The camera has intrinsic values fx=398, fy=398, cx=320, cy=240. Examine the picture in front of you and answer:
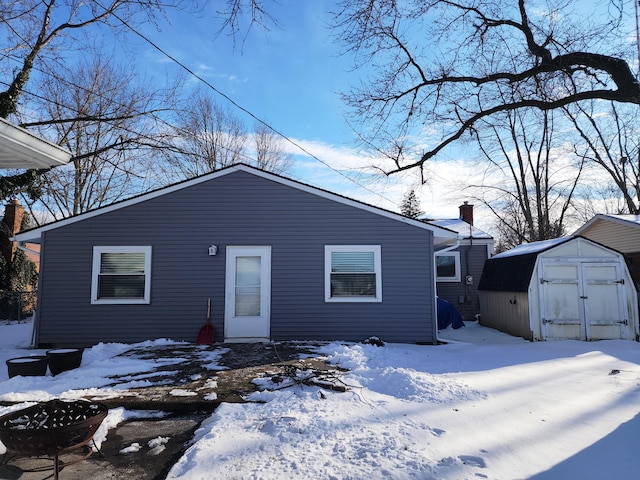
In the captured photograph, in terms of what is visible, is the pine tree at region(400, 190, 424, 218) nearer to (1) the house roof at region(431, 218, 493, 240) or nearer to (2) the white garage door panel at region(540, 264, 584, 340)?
(1) the house roof at region(431, 218, 493, 240)

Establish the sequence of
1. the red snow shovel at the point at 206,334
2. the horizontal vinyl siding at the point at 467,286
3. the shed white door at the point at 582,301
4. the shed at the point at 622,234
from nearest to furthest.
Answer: the red snow shovel at the point at 206,334
the shed white door at the point at 582,301
the shed at the point at 622,234
the horizontal vinyl siding at the point at 467,286

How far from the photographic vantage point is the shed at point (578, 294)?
923cm

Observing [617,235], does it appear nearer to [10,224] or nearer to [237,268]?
[237,268]

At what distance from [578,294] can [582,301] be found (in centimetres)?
18

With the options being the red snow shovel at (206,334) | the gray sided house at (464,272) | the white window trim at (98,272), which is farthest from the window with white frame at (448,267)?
the white window trim at (98,272)

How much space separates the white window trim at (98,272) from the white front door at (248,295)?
1739mm

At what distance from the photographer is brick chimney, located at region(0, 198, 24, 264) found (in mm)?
16172

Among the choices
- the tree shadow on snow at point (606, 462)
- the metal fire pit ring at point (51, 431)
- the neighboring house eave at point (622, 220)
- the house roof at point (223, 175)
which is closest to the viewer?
the metal fire pit ring at point (51, 431)

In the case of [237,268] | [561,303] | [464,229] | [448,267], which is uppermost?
[464,229]

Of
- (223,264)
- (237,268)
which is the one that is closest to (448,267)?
(237,268)

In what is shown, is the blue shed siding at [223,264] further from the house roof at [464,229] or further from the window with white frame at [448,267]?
the window with white frame at [448,267]

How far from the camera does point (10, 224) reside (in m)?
16.5

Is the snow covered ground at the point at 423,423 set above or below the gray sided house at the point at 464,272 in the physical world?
below

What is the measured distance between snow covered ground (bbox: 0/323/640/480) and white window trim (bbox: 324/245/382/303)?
217 cm
